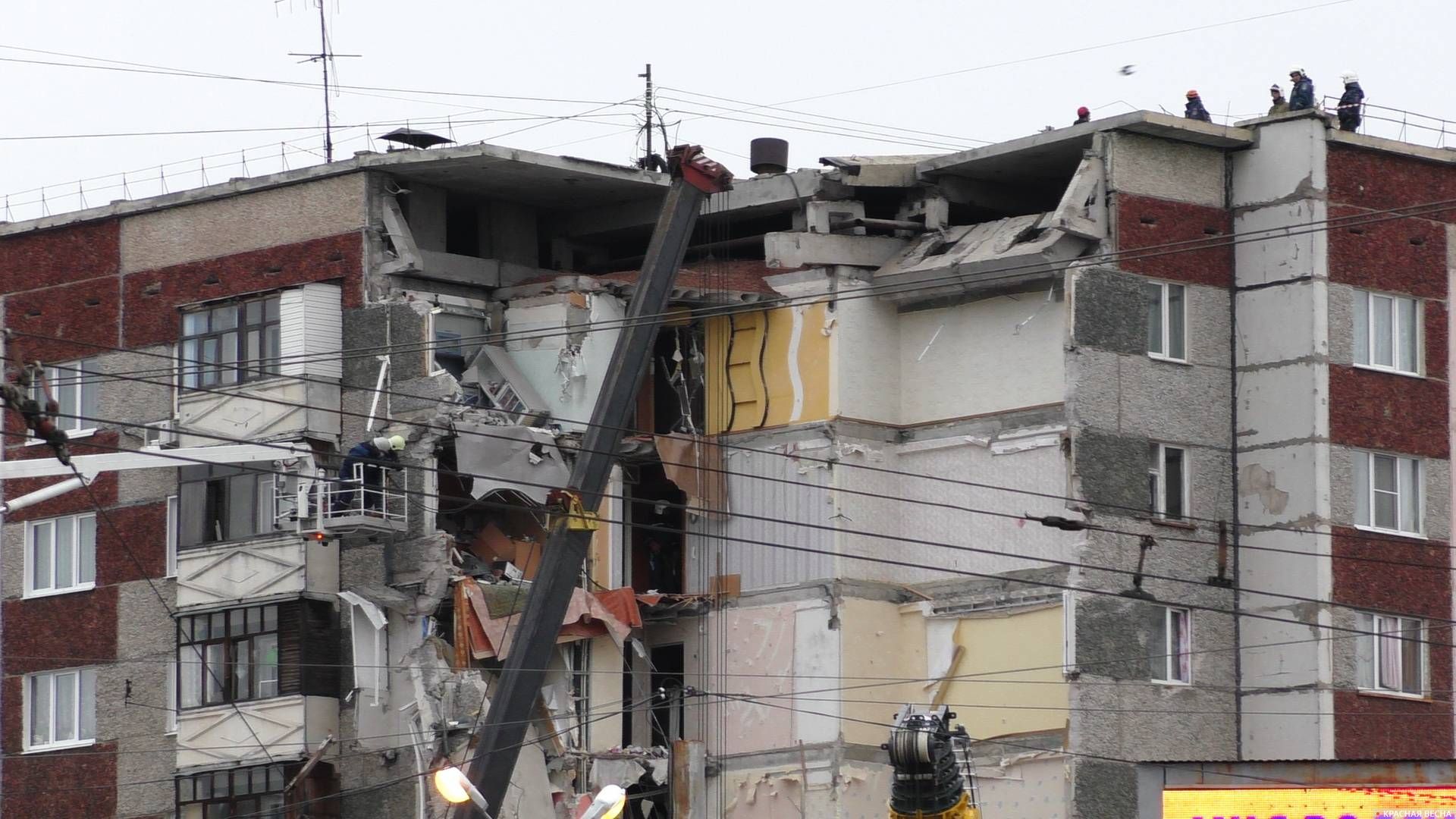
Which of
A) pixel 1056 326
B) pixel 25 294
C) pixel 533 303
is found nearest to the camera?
pixel 1056 326

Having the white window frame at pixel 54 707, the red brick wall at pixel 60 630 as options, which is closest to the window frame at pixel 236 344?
the red brick wall at pixel 60 630

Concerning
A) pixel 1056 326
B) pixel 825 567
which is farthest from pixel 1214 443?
pixel 825 567

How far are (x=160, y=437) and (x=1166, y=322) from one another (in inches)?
701

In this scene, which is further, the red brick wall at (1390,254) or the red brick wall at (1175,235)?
the red brick wall at (1390,254)

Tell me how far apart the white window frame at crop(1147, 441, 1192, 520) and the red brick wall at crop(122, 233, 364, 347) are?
1373 centimetres

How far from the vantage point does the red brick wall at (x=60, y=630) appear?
55344 mm

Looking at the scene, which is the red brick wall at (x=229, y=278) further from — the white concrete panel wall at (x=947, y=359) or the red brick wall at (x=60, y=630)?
the white concrete panel wall at (x=947, y=359)

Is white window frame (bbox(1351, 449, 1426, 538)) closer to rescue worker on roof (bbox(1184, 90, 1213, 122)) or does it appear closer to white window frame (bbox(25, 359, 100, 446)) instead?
rescue worker on roof (bbox(1184, 90, 1213, 122))

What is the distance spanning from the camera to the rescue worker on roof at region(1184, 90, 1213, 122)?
52.2 meters

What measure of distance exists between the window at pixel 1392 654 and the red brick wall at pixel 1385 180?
6943mm

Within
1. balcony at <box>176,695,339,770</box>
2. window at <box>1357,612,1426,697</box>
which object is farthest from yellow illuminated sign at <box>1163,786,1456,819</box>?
balcony at <box>176,695,339,770</box>

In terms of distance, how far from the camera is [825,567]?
169ft

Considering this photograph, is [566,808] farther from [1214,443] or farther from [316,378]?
[1214,443]

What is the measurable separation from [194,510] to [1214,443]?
17505 millimetres
